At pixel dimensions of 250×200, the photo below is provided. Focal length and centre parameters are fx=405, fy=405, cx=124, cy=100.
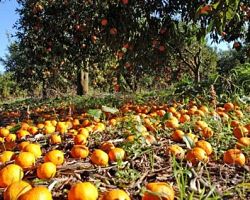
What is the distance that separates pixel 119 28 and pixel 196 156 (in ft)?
18.8

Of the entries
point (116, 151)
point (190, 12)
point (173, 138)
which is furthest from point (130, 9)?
point (116, 151)

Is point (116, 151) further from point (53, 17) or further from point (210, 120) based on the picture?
point (53, 17)

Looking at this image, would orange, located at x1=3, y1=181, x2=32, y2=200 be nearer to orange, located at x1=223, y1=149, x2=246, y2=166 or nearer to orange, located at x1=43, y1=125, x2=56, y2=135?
orange, located at x1=223, y1=149, x2=246, y2=166

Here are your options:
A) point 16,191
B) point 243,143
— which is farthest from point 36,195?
point 243,143

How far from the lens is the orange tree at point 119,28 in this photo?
668 cm

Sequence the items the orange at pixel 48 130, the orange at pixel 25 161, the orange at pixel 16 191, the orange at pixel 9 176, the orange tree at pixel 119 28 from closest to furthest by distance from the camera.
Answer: the orange at pixel 16 191 → the orange at pixel 9 176 → the orange at pixel 25 161 → the orange at pixel 48 130 → the orange tree at pixel 119 28

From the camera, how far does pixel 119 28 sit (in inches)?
297

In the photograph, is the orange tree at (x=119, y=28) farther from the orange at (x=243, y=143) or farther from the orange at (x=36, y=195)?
the orange at (x=36, y=195)

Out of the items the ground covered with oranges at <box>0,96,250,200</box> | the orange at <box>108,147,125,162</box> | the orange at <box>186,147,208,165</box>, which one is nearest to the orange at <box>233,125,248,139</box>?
the ground covered with oranges at <box>0,96,250,200</box>

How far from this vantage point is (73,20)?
12.6 m

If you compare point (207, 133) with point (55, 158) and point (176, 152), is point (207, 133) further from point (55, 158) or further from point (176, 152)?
point (55, 158)

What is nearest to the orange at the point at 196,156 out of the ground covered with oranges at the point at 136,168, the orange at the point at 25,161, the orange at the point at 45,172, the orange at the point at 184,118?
the ground covered with oranges at the point at 136,168

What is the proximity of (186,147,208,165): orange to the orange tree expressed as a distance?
1.86 m

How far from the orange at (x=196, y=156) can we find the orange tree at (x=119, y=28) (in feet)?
6.12
